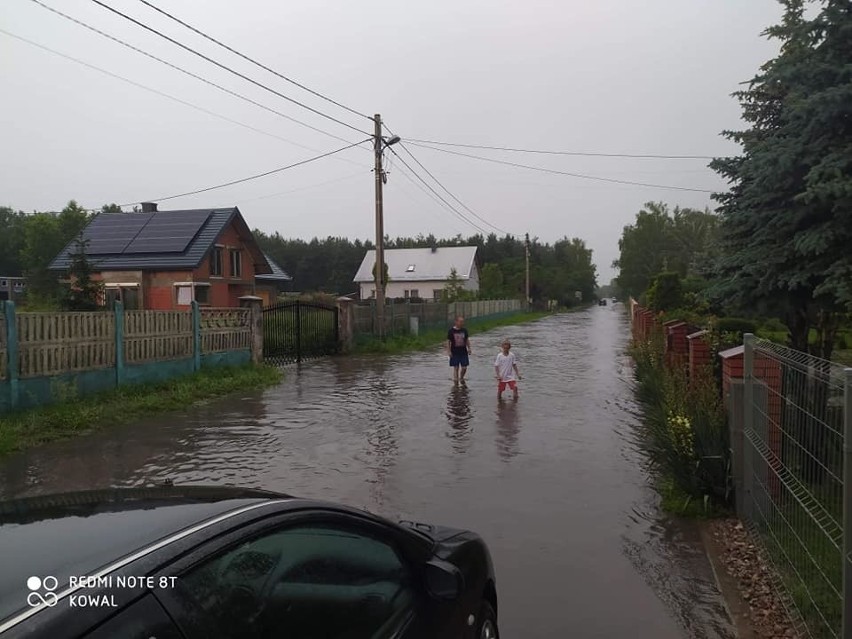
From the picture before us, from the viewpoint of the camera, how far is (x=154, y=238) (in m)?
34.0

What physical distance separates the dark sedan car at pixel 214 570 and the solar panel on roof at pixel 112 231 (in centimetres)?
3466

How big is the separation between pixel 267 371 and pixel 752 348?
11.7m

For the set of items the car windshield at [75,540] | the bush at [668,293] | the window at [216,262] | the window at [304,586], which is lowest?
the window at [304,586]

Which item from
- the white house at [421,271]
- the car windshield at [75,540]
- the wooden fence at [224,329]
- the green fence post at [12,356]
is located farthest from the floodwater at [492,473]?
the white house at [421,271]

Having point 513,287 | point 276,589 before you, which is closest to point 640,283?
point 513,287

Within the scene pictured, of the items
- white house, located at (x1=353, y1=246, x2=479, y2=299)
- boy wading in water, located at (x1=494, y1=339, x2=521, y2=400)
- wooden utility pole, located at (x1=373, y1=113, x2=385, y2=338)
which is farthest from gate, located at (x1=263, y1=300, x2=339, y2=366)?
white house, located at (x1=353, y1=246, x2=479, y2=299)

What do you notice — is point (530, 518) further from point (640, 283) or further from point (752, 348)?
point (640, 283)

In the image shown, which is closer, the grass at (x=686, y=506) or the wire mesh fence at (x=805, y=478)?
the wire mesh fence at (x=805, y=478)

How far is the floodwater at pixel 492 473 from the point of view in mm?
4469

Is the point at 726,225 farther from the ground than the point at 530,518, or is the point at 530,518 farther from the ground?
the point at 726,225

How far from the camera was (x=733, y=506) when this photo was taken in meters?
5.93

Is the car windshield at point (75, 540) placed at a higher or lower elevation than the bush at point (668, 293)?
lower

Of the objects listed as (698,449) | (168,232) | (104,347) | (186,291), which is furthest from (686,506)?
(168,232)

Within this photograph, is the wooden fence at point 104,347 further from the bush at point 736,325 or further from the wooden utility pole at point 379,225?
the bush at point 736,325
